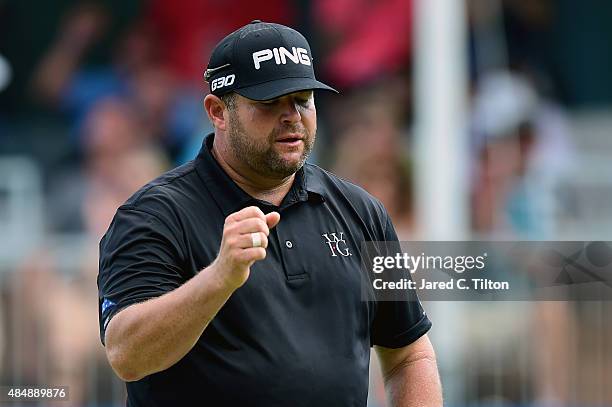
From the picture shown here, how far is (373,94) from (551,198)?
1.65 m

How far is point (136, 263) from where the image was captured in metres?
4.41

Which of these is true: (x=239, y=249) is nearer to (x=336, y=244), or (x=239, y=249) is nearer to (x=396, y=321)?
(x=336, y=244)

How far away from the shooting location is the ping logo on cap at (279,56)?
464 cm

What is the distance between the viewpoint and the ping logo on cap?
183 inches

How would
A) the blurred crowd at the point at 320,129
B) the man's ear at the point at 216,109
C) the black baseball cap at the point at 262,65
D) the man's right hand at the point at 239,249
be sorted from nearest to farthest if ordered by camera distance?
the man's right hand at the point at 239,249 < the black baseball cap at the point at 262,65 < the man's ear at the point at 216,109 < the blurred crowd at the point at 320,129

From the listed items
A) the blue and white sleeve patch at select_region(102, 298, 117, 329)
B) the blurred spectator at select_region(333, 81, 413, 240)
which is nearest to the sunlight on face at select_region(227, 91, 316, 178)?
the blue and white sleeve patch at select_region(102, 298, 117, 329)

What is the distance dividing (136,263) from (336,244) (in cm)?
76

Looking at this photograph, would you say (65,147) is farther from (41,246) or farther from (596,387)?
(596,387)

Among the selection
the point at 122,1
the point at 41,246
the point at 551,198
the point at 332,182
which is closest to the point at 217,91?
the point at 332,182

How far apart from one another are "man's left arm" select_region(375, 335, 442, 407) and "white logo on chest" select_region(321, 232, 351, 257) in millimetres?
495

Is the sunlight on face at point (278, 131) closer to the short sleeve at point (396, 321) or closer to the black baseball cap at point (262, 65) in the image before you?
the black baseball cap at point (262, 65)

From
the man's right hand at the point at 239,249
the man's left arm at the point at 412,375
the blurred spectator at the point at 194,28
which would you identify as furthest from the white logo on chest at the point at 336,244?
the blurred spectator at the point at 194,28

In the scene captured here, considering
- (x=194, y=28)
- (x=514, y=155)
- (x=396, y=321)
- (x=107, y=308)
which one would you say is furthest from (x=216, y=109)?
(x=194, y=28)

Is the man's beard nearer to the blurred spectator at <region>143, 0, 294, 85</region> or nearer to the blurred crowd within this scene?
the blurred crowd
